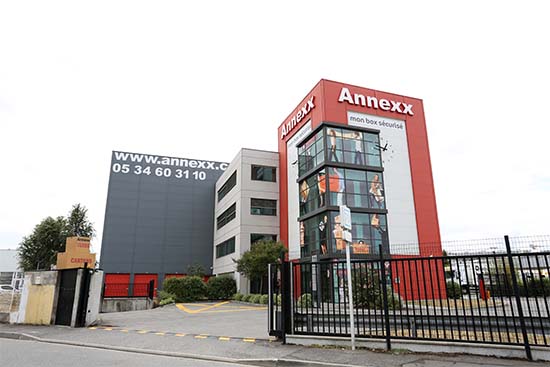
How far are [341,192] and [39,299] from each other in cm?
1866

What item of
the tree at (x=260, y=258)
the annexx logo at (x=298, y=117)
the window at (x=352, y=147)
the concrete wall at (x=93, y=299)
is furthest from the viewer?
the annexx logo at (x=298, y=117)

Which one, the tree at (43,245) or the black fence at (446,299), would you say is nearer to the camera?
the black fence at (446,299)

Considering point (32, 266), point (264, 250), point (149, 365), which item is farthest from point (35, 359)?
point (32, 266)

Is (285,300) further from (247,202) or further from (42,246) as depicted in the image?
(42,246)

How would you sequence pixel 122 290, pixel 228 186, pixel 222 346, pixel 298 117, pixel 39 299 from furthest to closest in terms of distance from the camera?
pixel 228 186 → pixel 122 290 → pixel 298 117 → pixel 39 299 → pixel 222 346

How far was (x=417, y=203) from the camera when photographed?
28.8 metres

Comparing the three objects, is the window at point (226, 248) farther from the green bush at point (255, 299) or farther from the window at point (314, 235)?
the window at point (314, 235)

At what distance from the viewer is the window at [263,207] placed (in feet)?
114

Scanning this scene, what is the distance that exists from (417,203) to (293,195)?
996 cm

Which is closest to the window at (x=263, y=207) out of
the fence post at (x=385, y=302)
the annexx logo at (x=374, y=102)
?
the annexx logo at (x=374, y=102)

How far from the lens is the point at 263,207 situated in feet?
115

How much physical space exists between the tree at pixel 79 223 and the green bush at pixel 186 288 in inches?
589

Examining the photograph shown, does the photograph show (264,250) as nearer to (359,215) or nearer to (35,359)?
(359,215)

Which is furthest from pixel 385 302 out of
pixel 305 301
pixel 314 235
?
pixel 314 235
